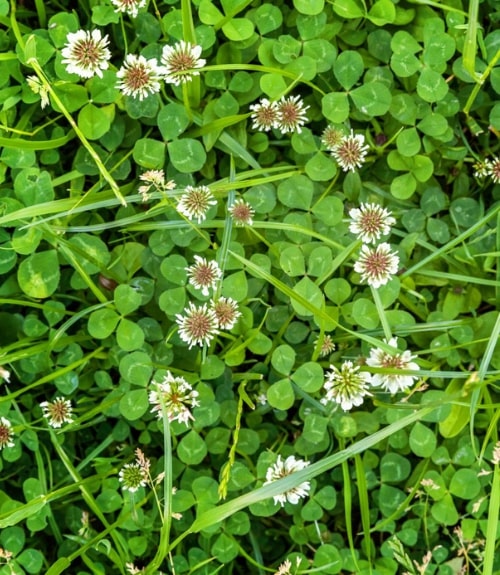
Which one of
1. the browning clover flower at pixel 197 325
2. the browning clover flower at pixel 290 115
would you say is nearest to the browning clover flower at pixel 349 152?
the browning clover flower at pixel 290 115

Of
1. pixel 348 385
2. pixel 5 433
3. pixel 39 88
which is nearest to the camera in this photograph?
pixel 39 88

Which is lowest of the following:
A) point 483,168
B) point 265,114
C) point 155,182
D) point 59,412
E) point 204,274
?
point 59,412

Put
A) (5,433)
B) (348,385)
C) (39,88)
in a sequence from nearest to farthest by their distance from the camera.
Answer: (39,88) < (348,385) < (5,433)

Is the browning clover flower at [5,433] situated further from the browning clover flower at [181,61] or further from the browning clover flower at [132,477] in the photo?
the browning clover flower at [181,61]

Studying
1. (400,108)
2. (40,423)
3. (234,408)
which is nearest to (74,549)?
(40,423)

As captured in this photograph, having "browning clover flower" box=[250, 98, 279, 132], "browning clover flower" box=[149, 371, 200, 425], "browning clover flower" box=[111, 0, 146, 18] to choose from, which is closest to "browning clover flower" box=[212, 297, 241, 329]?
"browning clover flower" box=[149, 371, 200, 425]

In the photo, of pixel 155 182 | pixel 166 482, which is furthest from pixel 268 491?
pixel 155 182

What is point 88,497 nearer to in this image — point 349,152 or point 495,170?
point 349,152

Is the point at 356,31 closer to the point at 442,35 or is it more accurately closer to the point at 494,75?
the point at 442,35
